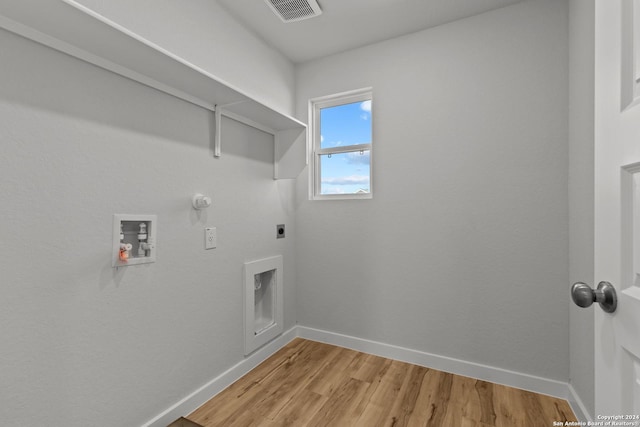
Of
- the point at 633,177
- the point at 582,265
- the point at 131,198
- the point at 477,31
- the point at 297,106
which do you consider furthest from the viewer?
the point at 297,106

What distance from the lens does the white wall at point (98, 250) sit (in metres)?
1.02

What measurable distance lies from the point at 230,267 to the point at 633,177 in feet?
6.18

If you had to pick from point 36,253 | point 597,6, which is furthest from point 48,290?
point 597,6

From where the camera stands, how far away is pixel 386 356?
2217 millimetres

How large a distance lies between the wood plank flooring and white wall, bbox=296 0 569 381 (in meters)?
0.21

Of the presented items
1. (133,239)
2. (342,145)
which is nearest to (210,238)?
(133,239)

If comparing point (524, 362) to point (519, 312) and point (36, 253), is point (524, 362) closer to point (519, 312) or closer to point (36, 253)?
point (519, 312)

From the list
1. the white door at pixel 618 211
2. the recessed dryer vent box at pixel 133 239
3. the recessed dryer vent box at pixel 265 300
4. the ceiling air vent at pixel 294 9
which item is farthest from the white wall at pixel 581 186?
the recessed dryer vent box at pixel 133 239

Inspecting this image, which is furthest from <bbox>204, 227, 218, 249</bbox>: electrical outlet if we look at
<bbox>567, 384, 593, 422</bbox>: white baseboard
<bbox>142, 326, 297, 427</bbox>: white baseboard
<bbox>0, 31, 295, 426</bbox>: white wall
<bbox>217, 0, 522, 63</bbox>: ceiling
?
<bbox>567, 384, 593, 422</bbox>: white baseboard

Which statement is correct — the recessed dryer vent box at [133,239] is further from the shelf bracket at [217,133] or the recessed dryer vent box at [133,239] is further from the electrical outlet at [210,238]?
the shelf bracket at [217,133]

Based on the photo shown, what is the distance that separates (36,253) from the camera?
1.05 meters

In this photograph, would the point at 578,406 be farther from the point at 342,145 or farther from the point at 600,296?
the point at 342,145

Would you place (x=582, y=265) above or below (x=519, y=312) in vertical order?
above

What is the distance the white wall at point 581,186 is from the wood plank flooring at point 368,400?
349 mm
